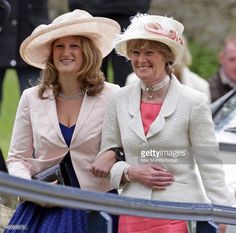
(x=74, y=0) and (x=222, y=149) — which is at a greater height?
(x=74, y=0)

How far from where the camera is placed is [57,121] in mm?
6098

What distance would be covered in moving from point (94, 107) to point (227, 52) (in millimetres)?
5668

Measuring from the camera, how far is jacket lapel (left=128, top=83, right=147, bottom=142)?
5898mm

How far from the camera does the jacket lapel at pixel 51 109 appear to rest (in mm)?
6086

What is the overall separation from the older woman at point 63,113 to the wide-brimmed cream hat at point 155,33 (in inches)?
7.9

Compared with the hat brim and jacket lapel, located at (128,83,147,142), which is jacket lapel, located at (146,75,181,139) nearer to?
jacket lapel, located at (128,83,147,142)

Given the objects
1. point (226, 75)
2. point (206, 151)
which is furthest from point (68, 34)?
point (226, 75)

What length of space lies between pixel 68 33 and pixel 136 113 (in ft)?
1.83

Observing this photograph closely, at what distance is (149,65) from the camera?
19.5 feet

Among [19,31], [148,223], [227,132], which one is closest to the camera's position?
[148,223]

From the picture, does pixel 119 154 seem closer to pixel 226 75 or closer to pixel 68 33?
pixel 68 33

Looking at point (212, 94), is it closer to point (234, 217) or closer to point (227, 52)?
point (227, 52)

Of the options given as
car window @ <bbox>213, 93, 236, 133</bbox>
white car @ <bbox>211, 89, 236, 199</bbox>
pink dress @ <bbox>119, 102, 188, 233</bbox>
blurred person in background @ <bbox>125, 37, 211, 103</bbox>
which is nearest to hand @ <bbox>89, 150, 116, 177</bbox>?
pink dress @ <bbox>119, 102, 188, 233</bbox>

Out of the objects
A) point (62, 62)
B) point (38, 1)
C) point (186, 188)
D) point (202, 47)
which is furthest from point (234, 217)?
point (202, 47)
